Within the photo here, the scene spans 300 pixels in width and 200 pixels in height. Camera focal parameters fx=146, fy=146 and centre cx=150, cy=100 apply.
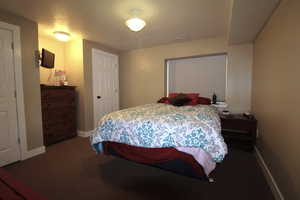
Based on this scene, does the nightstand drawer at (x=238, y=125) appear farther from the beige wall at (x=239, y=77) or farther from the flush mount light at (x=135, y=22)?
the flush mount light at (x=135, y=22)

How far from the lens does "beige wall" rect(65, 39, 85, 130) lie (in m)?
3.38

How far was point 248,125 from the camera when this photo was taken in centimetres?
261

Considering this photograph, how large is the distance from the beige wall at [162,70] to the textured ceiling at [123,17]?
0.31 m

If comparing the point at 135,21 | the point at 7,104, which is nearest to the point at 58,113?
the point at 7,104

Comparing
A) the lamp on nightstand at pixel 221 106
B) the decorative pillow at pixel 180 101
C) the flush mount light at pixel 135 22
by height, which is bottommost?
the lamp on nightstand at pixel 221 106

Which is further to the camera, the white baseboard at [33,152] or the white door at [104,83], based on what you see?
the white door at [104,83]

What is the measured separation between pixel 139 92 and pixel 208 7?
271 cm

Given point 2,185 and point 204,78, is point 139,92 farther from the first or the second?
point 2,185

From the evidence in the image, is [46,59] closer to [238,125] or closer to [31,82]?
[31,82]

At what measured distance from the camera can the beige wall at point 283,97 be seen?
4.17 ft

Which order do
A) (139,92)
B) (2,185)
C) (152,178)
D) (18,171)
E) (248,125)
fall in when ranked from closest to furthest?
(2,185) → (152,178) → (18,171) → (248,125) → (139,92)

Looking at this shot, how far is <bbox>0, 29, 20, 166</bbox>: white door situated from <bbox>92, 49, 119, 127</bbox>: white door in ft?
Result: 5.19

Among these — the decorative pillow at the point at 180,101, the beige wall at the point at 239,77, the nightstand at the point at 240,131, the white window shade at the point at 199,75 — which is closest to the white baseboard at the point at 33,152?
the decorative pillow at the point at 180,101

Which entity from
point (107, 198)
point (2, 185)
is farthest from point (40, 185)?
point (2, 185)
